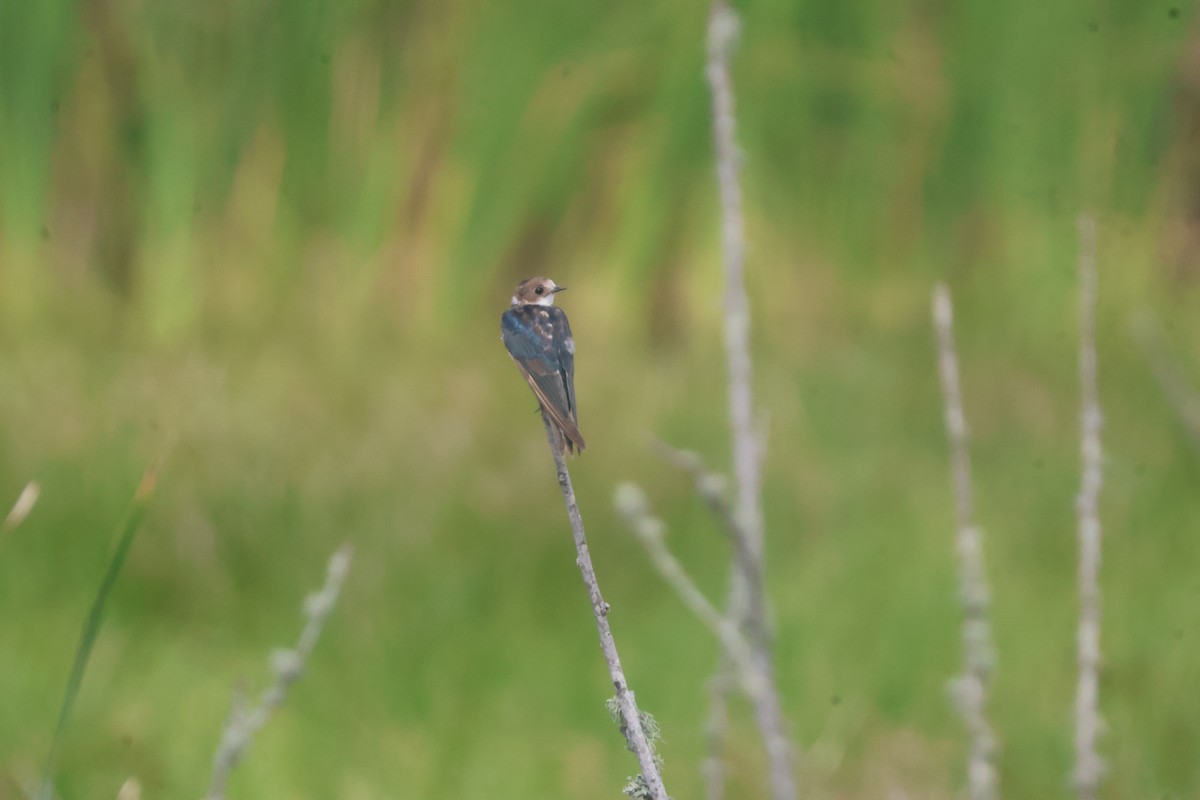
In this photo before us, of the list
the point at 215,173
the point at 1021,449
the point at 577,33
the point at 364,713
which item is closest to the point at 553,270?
the point at 577,33

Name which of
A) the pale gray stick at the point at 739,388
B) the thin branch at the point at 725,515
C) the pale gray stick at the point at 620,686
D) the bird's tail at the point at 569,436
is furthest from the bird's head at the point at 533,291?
the thin branch at the point at 725,515

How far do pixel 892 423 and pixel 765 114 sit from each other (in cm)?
102

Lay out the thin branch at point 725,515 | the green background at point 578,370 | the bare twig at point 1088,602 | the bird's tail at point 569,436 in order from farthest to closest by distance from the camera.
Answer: the green background at point 578,370 → the bird's tail at point 569,436 → the bare twig at point 1088,602 → the thin branch at point 725,515

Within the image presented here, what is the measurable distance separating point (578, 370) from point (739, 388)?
2.83 meters

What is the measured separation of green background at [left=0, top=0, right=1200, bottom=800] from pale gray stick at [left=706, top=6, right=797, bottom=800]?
1.92 metres

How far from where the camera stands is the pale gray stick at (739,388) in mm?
743

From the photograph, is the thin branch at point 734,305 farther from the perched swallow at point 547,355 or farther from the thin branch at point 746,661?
the perched swallow at point 547,355

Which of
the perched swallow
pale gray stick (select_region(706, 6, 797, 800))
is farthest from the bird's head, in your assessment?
pale gray stick (select_region(706, 6, 797, 800))

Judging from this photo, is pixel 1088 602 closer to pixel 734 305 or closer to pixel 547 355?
pixel 734 305

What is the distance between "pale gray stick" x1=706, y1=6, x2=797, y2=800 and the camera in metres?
0.74

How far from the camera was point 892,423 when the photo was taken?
3.83 m

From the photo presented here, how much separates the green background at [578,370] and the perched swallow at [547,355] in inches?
30.5

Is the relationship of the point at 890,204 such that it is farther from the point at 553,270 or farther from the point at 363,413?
the point at 363,413

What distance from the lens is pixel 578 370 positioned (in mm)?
3637
